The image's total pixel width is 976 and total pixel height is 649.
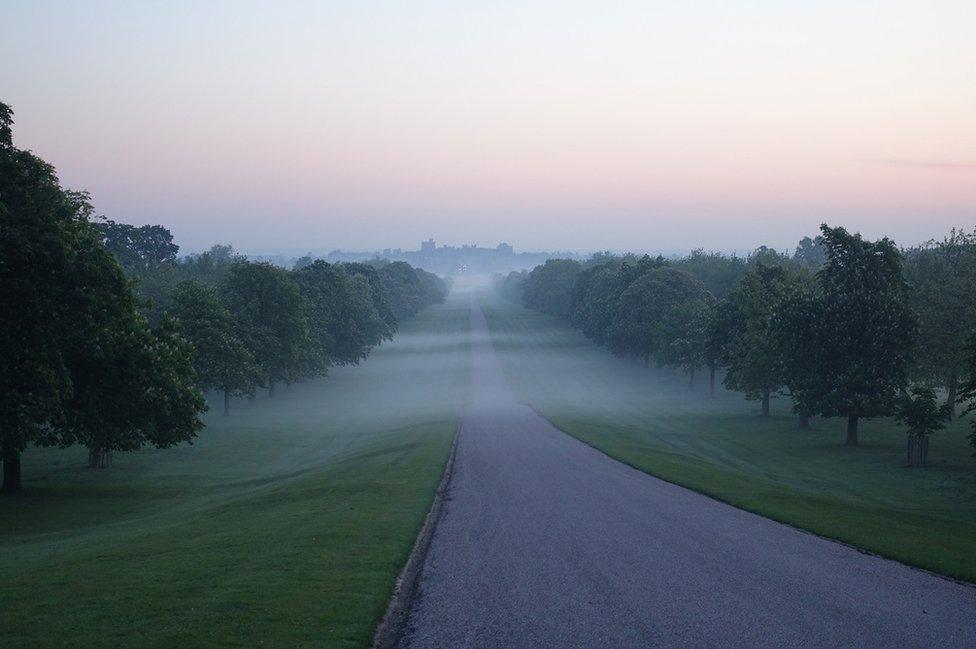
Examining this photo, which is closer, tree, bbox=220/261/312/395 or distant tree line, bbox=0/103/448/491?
distant tree line, bbox=0/103/448/491

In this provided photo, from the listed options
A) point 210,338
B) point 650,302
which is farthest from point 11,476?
point 650,302

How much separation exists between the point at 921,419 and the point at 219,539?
38.6m

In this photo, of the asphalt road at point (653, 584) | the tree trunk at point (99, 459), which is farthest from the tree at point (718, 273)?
the asphalt road at point (653, 584)

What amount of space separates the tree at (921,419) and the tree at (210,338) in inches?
1969

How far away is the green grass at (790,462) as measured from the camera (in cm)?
2584

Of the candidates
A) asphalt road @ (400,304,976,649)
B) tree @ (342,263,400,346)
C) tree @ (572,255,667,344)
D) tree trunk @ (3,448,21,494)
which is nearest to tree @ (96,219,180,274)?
tree @ (342,263,400,346)

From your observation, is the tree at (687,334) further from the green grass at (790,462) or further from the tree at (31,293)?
the tree at (31,293)

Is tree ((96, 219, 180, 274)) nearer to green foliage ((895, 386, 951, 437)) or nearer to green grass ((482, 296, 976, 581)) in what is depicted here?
green grass ((482, 296, 976, 581))

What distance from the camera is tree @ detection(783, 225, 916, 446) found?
171 ft

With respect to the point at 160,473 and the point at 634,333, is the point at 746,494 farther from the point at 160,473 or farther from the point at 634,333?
the point at 634,333

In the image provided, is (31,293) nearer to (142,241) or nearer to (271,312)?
(271,312)

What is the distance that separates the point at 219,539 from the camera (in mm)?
23906

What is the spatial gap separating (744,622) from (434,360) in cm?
11802

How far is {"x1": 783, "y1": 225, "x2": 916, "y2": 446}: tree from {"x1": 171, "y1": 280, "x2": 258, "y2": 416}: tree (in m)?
44.0
